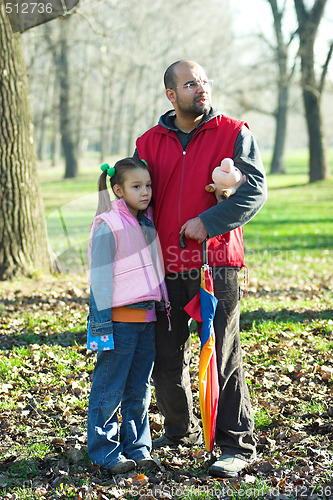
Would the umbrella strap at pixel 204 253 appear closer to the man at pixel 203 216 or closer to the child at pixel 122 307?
the man at pixel 203 216

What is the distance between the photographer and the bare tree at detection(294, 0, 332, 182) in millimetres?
19641

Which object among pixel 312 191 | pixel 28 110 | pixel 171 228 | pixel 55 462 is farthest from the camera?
pixel 312 191

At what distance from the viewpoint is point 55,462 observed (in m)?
3.88

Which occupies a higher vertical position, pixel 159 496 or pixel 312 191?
pixel 312 191

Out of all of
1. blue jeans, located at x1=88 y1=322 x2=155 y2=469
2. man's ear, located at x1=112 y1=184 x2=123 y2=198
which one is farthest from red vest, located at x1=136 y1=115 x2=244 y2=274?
blue jeans, located at x1=88 y1=322 x2=155 y2=469

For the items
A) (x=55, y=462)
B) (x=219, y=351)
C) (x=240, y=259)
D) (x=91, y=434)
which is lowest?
(x=55, y=462)

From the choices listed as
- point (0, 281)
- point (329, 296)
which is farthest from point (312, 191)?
point (0, 281)

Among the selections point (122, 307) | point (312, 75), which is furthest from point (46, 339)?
point (312, 75)

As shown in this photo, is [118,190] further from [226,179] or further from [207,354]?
[207,354]

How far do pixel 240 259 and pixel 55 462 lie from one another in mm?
1847

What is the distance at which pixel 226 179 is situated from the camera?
3377 mm

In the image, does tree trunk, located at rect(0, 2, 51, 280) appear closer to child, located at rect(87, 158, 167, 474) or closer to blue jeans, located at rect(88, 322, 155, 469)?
child, located at rect(87, 158, 167, 474)

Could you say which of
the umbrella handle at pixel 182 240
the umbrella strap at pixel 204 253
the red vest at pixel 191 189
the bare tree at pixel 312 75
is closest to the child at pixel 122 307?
the red vest at pixel 191 189

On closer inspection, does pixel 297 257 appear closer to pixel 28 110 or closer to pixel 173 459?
pixel 28 110
